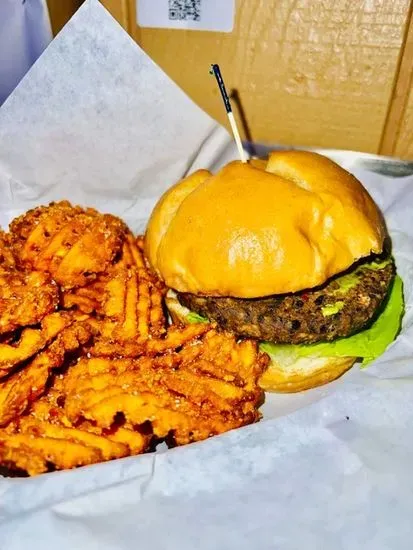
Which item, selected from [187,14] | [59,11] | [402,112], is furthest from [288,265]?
[59,11]

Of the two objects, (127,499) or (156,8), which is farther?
(156,8)

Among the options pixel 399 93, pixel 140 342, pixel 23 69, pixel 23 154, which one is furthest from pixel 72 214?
pixel 399 93

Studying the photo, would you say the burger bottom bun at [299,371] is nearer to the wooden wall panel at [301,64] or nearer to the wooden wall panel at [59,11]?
the wooden wall panel at [301,64]

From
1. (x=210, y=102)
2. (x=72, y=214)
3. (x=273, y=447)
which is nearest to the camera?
(x=273, y=447)

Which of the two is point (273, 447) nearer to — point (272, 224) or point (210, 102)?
point (272, 224)

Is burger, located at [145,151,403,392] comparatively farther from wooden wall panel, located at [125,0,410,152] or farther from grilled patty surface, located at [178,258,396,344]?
wooden wall panel, located at [125,0,410,152]

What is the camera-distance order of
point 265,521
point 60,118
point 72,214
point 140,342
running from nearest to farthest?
point 265,521 → point 140,342 → point 72,214 → point 60,118

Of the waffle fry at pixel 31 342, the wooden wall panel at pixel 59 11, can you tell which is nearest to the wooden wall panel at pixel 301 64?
the wooden wall panel at pixel 59 11

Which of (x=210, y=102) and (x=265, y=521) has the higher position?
(x=210, y=102)
